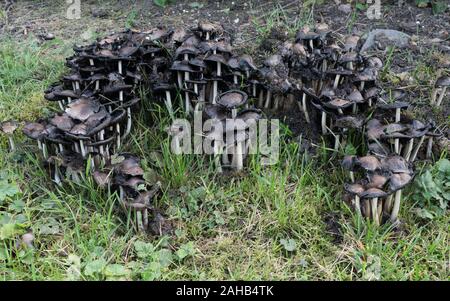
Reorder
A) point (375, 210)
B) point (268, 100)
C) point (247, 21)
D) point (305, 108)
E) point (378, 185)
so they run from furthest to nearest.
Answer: point (247, 21)
point (268, 100)
point (305, 108)
point (375, 210)
point (378, 185)

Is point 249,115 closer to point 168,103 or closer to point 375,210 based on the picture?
point 168,103

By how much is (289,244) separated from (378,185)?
721mm

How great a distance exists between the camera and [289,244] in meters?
3.72

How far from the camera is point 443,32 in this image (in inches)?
219

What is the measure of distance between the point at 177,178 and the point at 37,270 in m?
1.20

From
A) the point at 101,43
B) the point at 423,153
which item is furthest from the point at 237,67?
the point at 423,153

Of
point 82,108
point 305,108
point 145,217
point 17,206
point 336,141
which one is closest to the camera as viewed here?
point 145,217

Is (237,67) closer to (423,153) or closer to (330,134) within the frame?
(330,134)

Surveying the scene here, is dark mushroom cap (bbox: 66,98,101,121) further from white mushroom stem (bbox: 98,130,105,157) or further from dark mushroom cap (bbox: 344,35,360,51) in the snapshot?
dark mushroom cap (bbox: 344,35,360,51)

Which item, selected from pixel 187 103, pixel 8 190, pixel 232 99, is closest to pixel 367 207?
pixel 232 99

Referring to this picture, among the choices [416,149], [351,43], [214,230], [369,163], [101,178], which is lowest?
[214,230]

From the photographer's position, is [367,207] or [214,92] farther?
[214,92]

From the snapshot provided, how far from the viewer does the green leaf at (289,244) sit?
3.69 metres

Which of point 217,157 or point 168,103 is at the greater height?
point 168,103
